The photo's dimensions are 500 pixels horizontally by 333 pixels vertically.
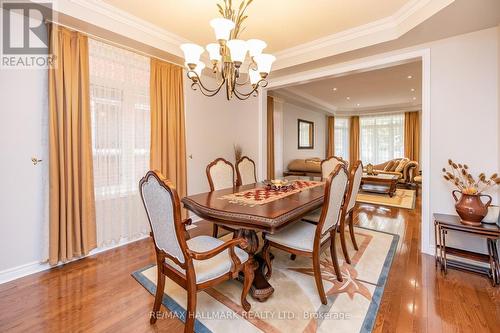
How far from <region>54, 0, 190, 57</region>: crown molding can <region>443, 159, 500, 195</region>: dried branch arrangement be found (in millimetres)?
3402

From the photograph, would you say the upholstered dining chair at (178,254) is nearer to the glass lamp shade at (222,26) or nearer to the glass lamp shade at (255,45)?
the glass lamp shade at (222,26)

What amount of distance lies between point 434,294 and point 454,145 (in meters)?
1.53

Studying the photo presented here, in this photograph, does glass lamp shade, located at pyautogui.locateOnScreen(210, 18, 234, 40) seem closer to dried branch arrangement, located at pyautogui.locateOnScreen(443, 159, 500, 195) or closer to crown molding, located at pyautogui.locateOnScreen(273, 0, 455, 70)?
crown molding, located at pyautogui.locateOnScreen(273, 0, 455, 70)

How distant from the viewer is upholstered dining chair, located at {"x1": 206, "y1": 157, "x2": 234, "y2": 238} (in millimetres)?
2795

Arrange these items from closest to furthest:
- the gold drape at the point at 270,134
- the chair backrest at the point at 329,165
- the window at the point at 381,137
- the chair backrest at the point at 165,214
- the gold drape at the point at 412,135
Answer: the chair backrest at the point at 165,214 → the chair backrest at the point at 329,165 → the gold drape at the point at 270,134 → the gold drape at the point at 412,135 → the window at the point at 381,137

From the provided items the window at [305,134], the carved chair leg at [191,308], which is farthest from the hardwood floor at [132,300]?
the window at [305,134]

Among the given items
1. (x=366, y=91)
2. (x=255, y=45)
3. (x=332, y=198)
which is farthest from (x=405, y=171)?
(x=255, y=45)

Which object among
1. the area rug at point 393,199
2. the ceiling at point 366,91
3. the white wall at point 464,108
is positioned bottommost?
the area rug at point 393,199

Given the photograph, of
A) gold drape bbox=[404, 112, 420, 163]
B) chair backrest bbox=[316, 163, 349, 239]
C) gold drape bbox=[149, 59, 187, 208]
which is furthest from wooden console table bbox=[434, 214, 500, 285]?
gold drape bbox=[404, 112, 420, 163]

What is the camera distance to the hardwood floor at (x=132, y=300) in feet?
5.11

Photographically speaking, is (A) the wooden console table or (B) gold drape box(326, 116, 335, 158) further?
(B) gold drape box(326, 116, 335, 158)

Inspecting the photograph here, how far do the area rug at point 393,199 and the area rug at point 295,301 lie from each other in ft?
9.14

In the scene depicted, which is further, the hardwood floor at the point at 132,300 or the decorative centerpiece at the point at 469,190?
the decorative centerpiece at the point at 469,190

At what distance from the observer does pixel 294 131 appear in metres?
6.98
